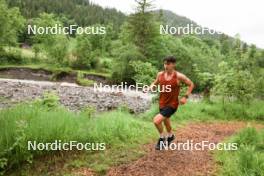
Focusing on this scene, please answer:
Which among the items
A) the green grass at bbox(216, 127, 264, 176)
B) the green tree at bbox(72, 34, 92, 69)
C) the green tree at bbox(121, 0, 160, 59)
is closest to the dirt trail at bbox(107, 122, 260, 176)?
the green grass at bbox(216, 127, 264, 176)

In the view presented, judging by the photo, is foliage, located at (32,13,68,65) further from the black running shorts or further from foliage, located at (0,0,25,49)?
the black running shorts

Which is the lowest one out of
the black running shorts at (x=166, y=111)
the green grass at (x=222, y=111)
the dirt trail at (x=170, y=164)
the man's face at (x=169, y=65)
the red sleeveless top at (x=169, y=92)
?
the dirt trail at (x=170, y=164)

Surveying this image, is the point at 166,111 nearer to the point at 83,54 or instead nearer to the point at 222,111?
the point at 222,111

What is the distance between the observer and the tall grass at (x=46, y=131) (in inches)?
266

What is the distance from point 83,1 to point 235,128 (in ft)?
537

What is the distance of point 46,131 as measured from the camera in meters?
7.32

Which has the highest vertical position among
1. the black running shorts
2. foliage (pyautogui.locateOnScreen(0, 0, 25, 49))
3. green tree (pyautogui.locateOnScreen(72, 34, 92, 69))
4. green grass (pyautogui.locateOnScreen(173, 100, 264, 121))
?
foliage (pyautogui.locateOnScreen(0, 0, 25, 49))

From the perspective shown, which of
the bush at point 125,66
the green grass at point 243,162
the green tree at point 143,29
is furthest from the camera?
the green tree at point 143,29

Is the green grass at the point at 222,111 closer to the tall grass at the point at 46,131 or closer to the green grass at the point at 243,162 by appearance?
the tall grass at the point at 46,131

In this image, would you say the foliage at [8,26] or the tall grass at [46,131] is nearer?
the tall grass at [46,131]

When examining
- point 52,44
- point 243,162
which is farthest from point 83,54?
point 243,162

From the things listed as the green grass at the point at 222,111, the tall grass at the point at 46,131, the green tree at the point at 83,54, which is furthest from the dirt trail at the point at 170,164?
the green tree at the point at 83,54

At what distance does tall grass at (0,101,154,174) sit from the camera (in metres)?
6.76

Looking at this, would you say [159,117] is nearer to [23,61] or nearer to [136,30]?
[136,30]
